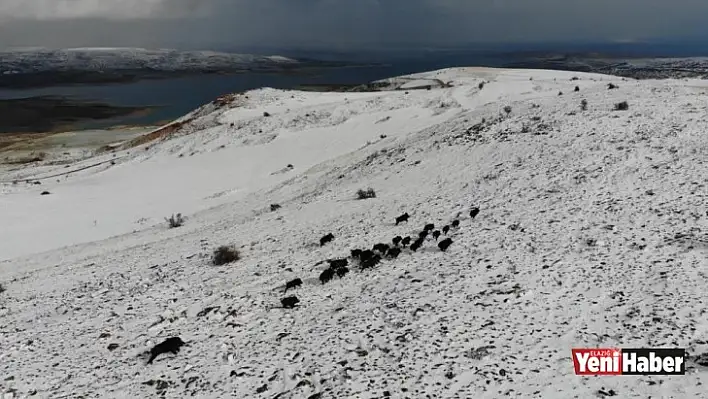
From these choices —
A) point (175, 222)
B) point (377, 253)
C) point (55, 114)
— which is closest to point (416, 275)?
point (377, 253)

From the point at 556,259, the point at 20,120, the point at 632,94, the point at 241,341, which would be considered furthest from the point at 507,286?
the point at 20,120

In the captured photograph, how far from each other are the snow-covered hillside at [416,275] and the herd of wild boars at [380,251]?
203mm

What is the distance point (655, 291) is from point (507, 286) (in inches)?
93.4

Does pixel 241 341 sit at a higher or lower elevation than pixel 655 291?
lower

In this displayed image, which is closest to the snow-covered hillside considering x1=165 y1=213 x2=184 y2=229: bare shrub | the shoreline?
x1=165 y1=213 x2=184 y2=229: bare shrub

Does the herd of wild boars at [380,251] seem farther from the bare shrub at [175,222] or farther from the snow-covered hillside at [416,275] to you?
the bare shrub at [175,222]

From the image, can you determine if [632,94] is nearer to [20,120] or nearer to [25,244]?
[25,244]

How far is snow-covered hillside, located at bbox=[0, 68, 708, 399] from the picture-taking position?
24.7 ft

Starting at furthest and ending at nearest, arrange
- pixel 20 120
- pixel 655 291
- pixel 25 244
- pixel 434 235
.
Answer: pixel 20 120 < pixel 25 244 < pixel 434 235 < pixel 655 291

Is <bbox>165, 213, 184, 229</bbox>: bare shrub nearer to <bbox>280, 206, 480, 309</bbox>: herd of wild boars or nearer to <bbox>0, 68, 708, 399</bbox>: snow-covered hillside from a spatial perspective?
<bbox>0, 68, 708, 399</bbox>: snow-covered hillside

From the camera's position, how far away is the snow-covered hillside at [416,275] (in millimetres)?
7523

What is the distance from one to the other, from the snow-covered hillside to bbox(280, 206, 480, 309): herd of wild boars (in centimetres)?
20

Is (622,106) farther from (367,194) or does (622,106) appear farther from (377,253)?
(377,253)

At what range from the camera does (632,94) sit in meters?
23.0
